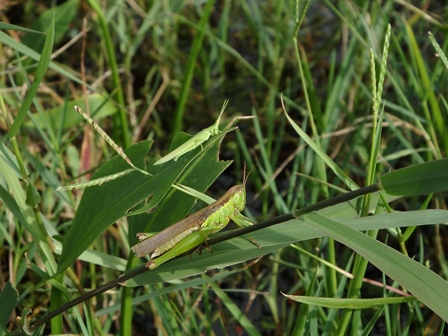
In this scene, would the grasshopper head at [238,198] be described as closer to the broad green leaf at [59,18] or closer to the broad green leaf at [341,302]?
the broad green leaf at [341,302]

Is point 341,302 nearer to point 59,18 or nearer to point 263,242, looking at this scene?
point 263,242

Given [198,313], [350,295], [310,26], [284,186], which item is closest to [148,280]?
[350,295]

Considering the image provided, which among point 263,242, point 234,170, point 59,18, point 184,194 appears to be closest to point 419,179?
point 263,242

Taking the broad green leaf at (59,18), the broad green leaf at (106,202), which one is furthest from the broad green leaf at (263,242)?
the broad green leaf at (59,18)

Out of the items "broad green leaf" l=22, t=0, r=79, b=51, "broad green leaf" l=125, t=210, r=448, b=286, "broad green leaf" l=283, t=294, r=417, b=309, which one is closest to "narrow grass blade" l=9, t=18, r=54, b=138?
"broad green leaf" l=125, t=210, r=448, b=286

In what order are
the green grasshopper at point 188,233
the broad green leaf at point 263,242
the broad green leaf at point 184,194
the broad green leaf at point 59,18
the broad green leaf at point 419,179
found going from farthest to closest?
the broad green leaf at point 59,18
the broad green leaf at point 184,194
the green grasshopper at point 188,233
the broad green leaf at point 263,242
the broad green leaf at point 419,179
